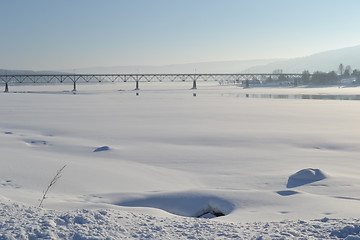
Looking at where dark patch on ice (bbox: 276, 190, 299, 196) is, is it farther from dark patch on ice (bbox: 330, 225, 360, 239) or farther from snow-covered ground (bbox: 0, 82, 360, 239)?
dark patch on ice (bbox: 330, 225, 360, 239)

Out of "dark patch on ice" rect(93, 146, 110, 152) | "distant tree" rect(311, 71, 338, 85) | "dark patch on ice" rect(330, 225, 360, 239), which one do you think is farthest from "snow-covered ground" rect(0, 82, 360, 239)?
"distant tree" rect(311, 71, 338, 85)

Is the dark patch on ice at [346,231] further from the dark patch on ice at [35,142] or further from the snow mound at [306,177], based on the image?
the dark patch on ice at [35,142]

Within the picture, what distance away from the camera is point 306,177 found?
9617mm

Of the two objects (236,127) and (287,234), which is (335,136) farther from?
(287,234)

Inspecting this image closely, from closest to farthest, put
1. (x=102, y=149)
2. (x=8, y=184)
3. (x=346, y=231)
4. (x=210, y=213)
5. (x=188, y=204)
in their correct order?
1. (x=346, y=231)
2. (x=210, y=213)
3. (x=188, y=204)
4. (x=8, y=184)
5. (x=102, y=149)

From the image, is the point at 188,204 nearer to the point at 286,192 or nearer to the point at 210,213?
the point at 210,213

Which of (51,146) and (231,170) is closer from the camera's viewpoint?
(231,170)

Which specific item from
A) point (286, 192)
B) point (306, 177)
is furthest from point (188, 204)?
point (306, 177)

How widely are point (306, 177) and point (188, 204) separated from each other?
145 inches

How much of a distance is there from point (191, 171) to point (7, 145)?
8.05 metres

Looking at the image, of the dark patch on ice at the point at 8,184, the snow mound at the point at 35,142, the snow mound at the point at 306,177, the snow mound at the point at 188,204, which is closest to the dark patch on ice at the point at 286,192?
the snow mound at the point at 306,177

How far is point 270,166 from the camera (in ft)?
36.9

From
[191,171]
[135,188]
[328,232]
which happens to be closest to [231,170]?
[191,171]

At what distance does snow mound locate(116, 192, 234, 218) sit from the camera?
7.86 metres
